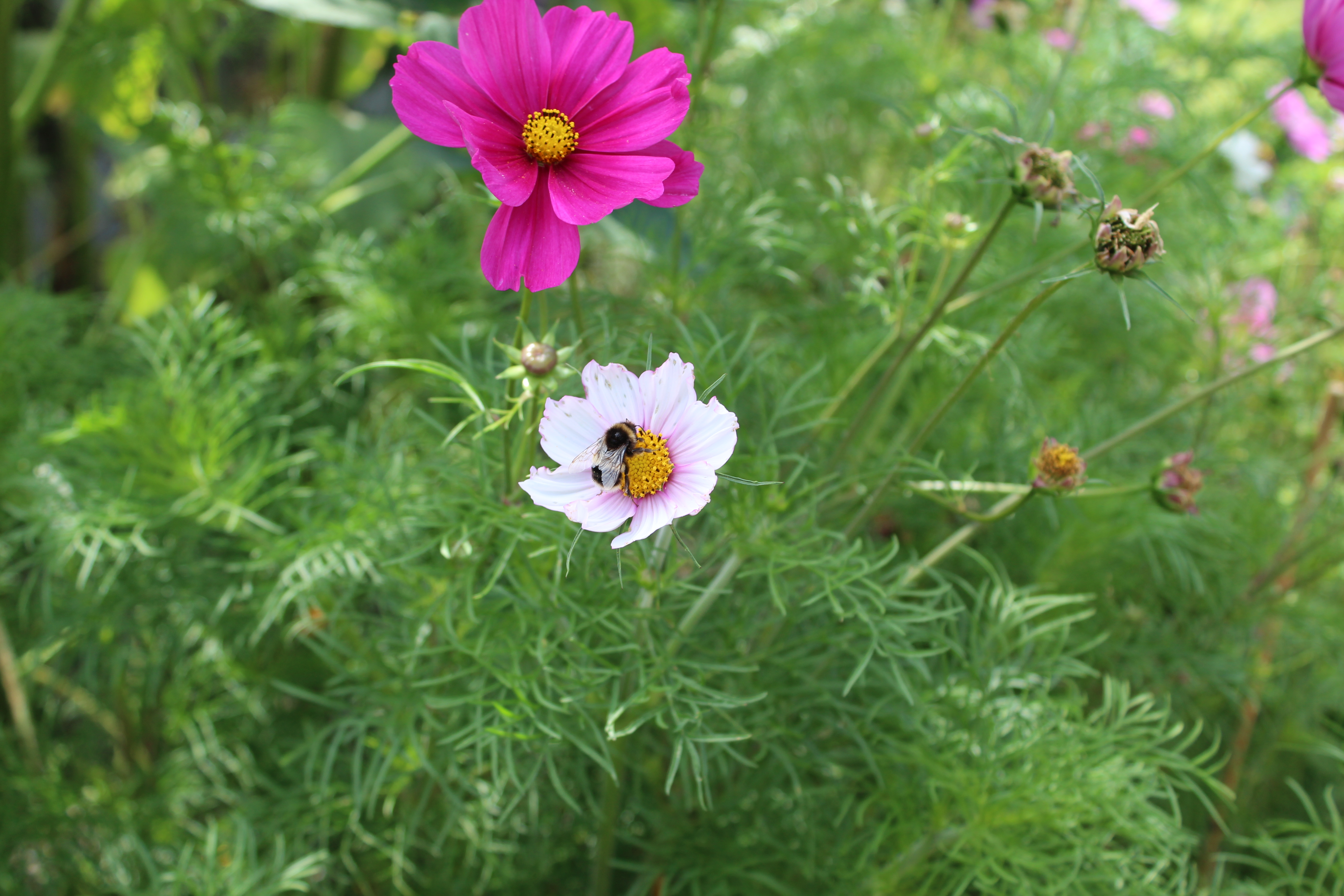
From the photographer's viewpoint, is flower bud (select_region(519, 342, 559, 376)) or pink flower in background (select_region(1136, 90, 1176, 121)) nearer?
flower bud (select_region(519, 342, 559, 376))

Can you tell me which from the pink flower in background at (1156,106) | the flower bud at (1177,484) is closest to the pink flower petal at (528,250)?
the flower bud at (1177,484)

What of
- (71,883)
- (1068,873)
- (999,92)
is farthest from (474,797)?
(999,92)

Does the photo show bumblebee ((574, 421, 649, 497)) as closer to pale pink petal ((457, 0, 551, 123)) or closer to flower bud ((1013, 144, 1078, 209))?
pale pink petal ((457, 0, 551, 123))

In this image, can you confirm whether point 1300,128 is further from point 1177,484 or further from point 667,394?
point 667,394

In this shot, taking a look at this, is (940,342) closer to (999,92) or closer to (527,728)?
(999,92)

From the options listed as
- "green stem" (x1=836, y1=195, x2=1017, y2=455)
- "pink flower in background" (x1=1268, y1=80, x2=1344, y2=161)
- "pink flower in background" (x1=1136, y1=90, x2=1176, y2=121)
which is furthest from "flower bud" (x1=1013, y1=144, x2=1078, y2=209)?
"pink flower in background" (x1=1268, y1=80, x2=1344, y2=161)

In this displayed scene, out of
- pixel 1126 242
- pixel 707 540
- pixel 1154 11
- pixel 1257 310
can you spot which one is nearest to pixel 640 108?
pixel 1126 242

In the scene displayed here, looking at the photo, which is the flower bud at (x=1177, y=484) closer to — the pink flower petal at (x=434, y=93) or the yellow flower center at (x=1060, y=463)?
the yellow flower center at (x=1060, y=463)
